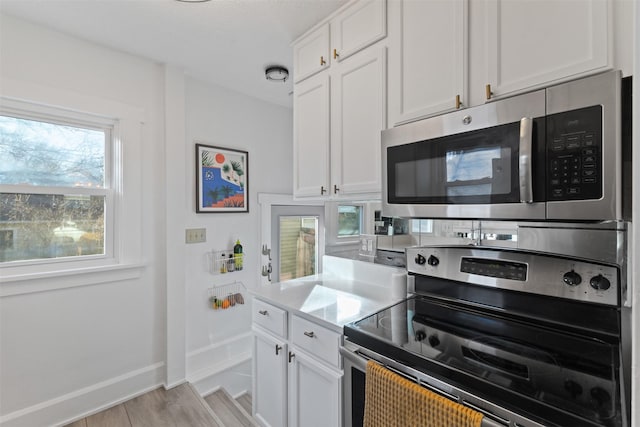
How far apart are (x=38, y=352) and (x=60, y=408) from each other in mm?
388

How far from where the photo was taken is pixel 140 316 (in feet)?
7.27

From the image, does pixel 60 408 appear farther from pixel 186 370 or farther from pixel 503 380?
pixel 503 380

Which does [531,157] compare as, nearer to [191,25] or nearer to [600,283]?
[600,283]

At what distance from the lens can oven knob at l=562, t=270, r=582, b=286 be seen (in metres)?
1.03

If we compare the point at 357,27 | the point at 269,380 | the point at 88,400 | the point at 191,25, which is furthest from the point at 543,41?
the point at 88,400

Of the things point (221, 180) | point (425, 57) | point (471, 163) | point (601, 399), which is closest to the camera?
point (601, 399)

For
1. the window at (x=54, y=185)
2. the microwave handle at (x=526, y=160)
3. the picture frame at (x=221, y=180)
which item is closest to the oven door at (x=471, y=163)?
the microwave handle at (x=526, y=160)

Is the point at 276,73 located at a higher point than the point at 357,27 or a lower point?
higher

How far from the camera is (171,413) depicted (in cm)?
196

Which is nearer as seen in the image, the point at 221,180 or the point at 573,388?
the point at 573,388

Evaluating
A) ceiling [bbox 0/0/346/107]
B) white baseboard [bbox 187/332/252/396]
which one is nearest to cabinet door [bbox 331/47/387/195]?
ceiling [bbox 0/0/346/107]

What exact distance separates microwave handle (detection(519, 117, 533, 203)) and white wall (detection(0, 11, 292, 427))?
88.0 inches

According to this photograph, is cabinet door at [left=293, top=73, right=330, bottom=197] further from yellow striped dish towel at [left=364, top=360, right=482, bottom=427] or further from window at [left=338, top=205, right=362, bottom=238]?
yellow striped dish towel at [left=364, top=360, right=482, bottom=427]

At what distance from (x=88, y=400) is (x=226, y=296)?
110 centimetres
